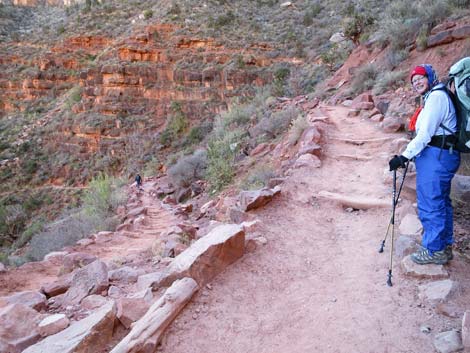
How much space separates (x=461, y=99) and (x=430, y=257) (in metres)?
1.35

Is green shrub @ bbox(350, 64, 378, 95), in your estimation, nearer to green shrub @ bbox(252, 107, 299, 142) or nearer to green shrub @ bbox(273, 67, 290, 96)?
green shrub @ bbox(252, 107, 299, 142)

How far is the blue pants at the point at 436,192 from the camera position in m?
2.99

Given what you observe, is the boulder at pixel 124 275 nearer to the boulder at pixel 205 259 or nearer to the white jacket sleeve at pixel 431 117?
the boulder at pixel 205 259

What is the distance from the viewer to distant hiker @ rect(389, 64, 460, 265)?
9.71ft

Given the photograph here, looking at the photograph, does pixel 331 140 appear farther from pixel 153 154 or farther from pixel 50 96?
pixel 50 96

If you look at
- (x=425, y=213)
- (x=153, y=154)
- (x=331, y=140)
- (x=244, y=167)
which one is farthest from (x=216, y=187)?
(x=153, y=154)

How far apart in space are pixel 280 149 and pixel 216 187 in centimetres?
187

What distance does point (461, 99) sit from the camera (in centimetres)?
281

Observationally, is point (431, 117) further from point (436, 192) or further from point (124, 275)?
point (124, 275)

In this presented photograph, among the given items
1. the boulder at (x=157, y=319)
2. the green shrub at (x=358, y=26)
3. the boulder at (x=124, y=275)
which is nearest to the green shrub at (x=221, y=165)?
the boulder at (x=124, y=275)

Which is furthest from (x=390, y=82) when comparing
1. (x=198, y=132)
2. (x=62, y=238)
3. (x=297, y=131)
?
(x=198, y=132)

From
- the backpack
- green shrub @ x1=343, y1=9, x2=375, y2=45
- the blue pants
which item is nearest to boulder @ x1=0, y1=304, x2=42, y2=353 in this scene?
the blue pants

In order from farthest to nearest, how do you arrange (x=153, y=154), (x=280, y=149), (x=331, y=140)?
1. (x=153, y=154)
2. (x=280, y=149)
3. (x=331, y=140)

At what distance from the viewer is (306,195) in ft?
18.0
